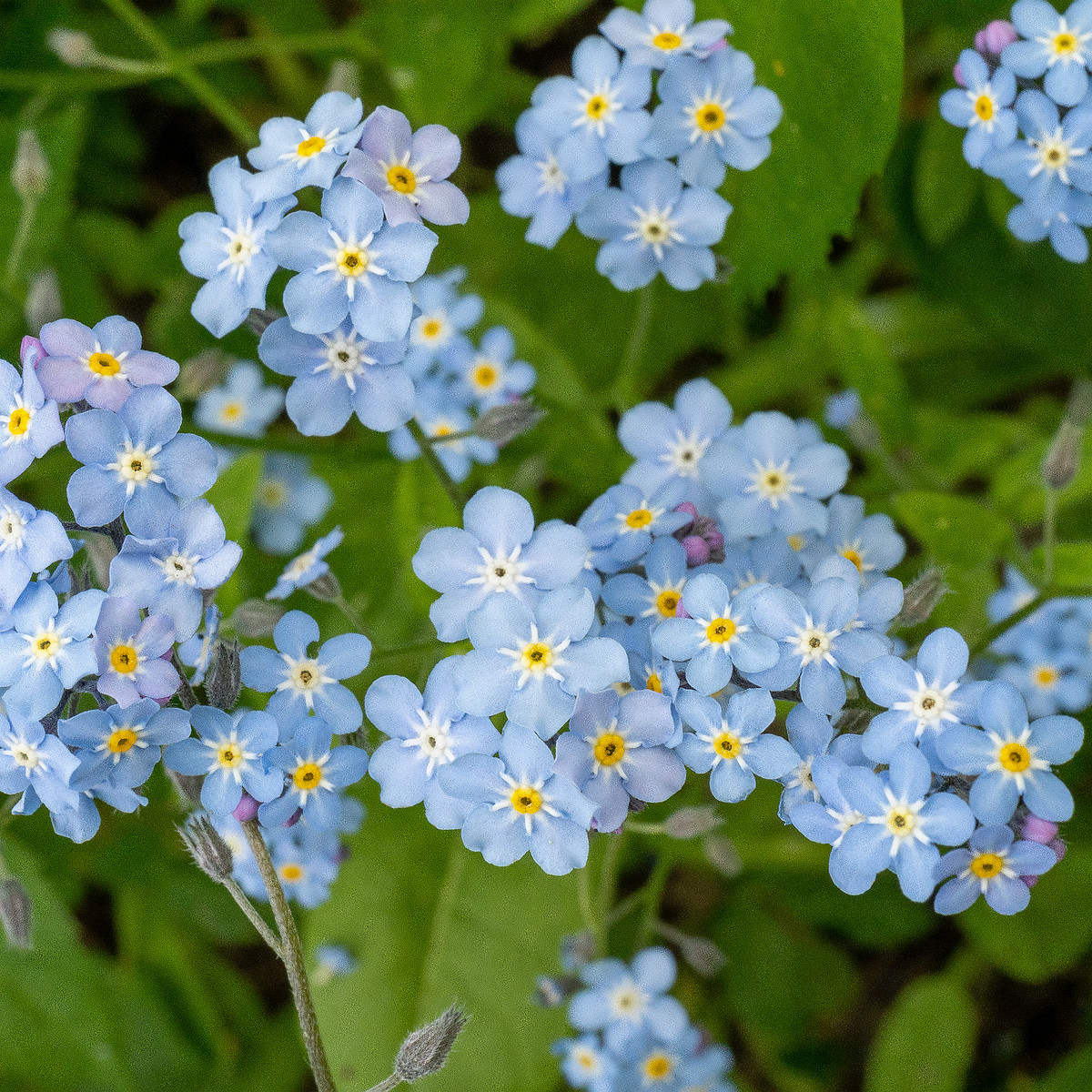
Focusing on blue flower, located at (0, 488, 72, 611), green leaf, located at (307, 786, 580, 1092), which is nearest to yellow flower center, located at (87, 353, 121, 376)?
blue flower, located at (0, 488, 72, 611)

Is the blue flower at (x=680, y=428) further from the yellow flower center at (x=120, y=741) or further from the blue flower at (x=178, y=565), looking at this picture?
the yellow flower center at (x=120, y=741)

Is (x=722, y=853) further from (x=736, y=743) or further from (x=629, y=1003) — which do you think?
(x=736, y=743)

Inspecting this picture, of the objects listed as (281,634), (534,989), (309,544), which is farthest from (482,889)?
(281,634)

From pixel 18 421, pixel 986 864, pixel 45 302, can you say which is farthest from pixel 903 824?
pixel 45 302

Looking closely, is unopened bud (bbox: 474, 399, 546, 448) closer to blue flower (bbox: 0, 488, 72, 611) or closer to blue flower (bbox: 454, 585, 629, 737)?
blue flower (bbox: 454, 585, 629, 737)

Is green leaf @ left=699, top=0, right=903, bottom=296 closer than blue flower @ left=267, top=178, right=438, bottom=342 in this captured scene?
No
